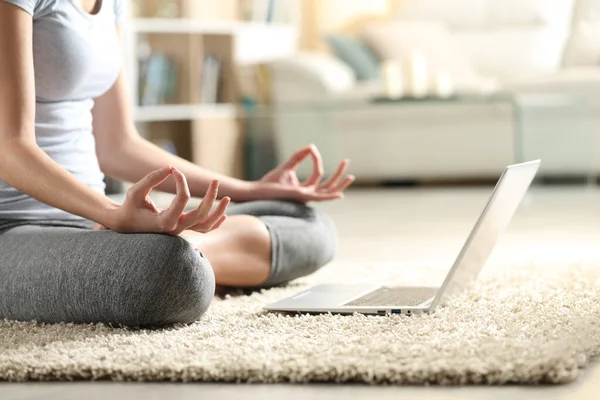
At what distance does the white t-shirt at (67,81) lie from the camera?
1.59 m

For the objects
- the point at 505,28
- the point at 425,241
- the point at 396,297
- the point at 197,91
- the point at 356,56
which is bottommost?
the point at 425,241

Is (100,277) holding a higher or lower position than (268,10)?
lower

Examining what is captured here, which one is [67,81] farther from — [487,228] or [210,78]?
[210,78]

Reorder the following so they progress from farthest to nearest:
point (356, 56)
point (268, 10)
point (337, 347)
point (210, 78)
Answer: point (268, 10) → point (356, 56) → point (210, 78) → point (337, 347)

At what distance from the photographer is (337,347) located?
1.30m

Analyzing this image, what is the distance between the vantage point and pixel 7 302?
1.54 metres

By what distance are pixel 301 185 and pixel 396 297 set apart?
1.24 feet

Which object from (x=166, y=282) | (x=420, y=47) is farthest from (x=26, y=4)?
(x=420, y=47)

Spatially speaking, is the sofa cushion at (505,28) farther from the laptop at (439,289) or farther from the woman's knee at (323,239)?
the laptop at (439,289)

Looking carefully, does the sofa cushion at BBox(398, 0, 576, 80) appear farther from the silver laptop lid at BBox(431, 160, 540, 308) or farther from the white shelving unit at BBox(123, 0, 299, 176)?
the silver laptop lid at BBox(431, 160, 540, 308)

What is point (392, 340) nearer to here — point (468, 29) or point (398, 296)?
point (398, 296)

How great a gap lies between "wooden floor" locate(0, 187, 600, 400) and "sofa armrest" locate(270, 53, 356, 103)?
1.55ft

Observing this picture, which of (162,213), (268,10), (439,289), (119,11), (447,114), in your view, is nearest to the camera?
(162,213)

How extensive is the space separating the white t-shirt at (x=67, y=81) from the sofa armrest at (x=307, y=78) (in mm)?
3101
